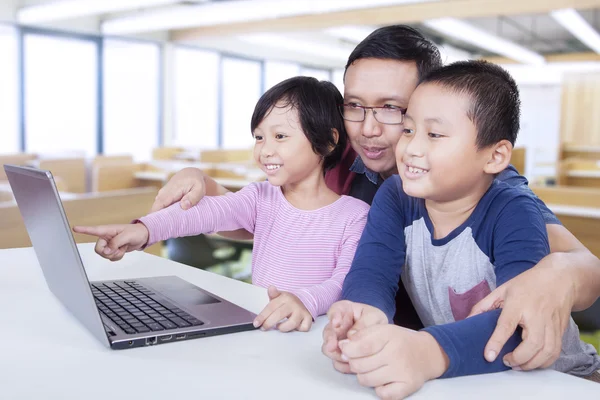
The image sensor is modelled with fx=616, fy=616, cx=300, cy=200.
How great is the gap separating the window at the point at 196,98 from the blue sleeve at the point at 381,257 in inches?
326

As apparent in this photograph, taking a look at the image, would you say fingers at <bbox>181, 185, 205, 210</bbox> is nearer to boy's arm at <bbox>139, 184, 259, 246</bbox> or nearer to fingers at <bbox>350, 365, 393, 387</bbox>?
boy's arm at <bbox>139, 184, 259, 246</bbox>

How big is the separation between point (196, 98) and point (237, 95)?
0.94m

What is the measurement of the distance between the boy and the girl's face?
0.23 meters

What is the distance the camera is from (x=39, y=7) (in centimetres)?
663

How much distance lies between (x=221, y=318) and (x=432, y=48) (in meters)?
0.83

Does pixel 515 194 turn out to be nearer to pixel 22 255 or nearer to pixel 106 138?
pixel 22 255

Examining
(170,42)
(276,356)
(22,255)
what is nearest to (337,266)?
(276,356)

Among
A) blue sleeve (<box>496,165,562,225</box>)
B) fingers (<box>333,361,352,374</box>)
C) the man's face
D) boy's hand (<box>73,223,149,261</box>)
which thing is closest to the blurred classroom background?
blue sleeve (<box>496,165,562,225</box>)

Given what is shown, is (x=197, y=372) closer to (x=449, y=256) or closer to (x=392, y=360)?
(x=392, y=360)

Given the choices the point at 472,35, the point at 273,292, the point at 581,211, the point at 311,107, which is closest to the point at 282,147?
the point at 311,107

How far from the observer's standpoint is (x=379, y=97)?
133 cm

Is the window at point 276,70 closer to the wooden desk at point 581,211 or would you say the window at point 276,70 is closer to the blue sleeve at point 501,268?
the wooden desk at point 581,211

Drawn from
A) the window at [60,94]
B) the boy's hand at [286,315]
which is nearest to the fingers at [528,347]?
the boy's hand at [286,315]

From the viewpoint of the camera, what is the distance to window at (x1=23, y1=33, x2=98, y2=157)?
7.30 m
